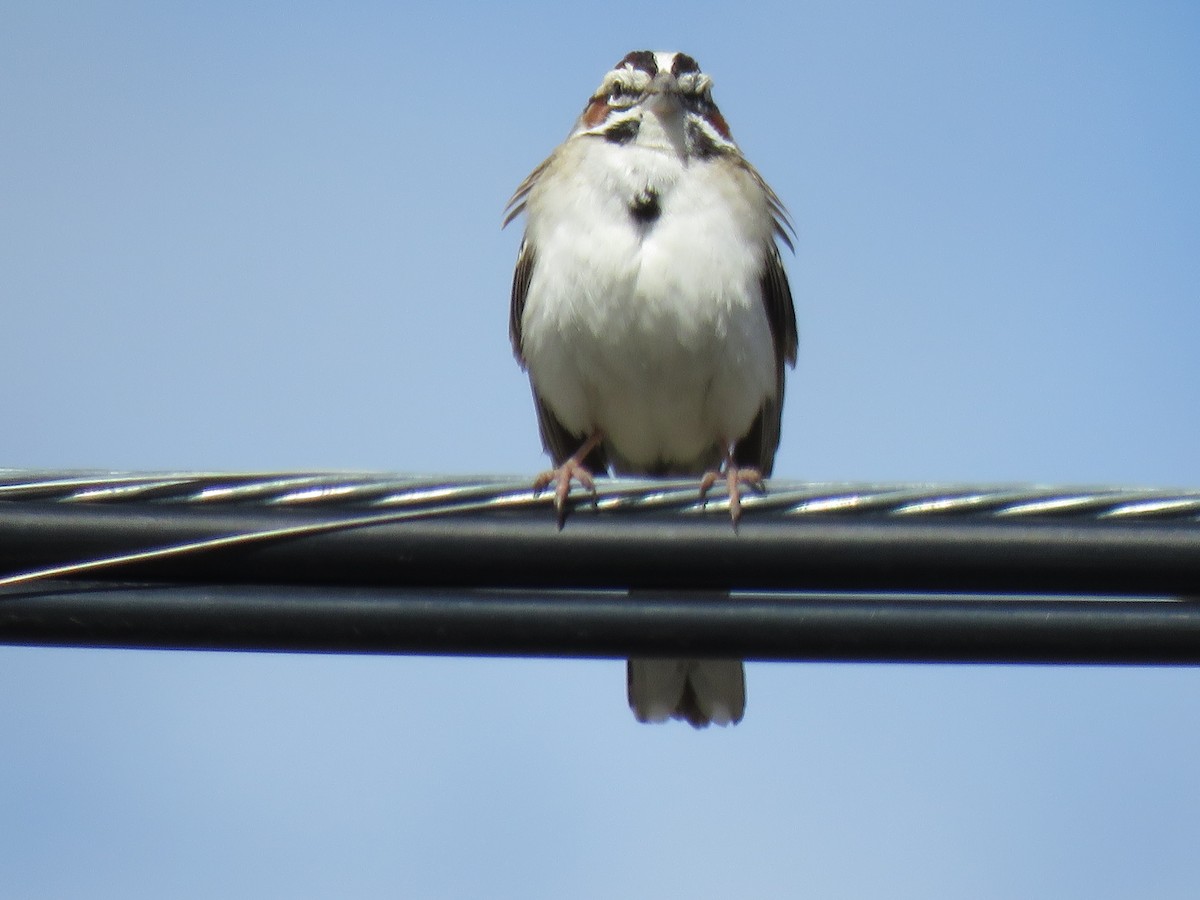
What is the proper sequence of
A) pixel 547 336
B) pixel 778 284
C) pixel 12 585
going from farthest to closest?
pixel 778 284, pixel 547 336, pixel 12 585

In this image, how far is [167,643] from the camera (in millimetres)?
3418

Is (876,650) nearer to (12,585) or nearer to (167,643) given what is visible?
(167,643)

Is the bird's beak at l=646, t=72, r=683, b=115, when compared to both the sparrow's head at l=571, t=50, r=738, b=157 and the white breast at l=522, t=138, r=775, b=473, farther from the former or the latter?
the white breast at l=522, t=138, r=775, b=473

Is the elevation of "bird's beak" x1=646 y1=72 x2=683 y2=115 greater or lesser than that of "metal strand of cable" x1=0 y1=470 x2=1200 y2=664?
greater

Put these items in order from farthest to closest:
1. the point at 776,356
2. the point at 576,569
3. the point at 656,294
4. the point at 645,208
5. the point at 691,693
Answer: the point at 776,356
the point at 645,208
the point at 656,294
the point at 691,693
the point at 576,569

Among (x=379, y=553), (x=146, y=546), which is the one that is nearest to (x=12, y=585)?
(x=146, y=546)

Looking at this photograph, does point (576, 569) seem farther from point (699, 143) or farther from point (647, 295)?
point (699, 143)

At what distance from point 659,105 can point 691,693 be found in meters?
2.77

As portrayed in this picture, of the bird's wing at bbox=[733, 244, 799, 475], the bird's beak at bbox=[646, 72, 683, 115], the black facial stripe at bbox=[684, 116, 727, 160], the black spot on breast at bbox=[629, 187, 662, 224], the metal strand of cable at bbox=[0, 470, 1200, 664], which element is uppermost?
the bird's beak at bbox=[646, 72, 683, 115]

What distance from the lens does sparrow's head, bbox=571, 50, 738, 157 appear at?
7633 millimetres

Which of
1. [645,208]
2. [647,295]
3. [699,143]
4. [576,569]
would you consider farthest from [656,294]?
[576,569]

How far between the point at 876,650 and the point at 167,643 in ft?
4.81

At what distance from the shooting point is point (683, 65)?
811cm

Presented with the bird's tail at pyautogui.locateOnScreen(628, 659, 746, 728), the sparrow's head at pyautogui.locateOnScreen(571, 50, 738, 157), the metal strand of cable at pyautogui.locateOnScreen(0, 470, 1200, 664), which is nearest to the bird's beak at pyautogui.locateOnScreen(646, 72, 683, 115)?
the sparrow's head at pyautogui.locateOnScreen(571, 50, 738, 157)
